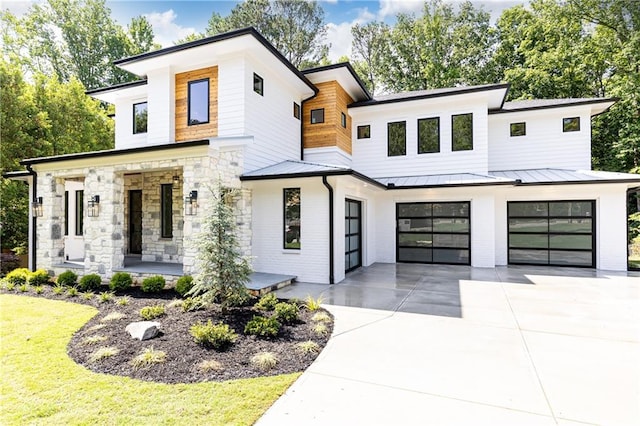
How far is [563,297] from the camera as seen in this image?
7297 mm

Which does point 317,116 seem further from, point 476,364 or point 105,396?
point 105,396

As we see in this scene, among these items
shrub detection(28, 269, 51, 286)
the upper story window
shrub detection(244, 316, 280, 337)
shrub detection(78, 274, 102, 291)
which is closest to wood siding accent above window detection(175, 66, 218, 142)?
the upper story window

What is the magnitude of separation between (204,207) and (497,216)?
10475mm

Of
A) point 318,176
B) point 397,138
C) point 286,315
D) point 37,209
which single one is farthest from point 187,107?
point 397,138

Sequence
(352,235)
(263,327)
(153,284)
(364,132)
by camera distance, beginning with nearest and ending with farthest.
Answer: (263,327)
(153,284)
(352,235)
(364,132)

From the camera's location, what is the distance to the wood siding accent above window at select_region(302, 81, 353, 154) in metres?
11.9

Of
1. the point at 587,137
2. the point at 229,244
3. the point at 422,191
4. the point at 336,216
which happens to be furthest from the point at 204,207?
the point at 587,137

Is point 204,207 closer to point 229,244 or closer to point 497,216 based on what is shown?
point 229,244

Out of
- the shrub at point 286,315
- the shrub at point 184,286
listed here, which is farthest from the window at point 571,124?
the shrub at point 184,286

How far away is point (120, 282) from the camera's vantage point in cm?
791

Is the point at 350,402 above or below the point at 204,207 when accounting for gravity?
below

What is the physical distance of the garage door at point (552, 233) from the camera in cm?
1142

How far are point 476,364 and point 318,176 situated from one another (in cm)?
561

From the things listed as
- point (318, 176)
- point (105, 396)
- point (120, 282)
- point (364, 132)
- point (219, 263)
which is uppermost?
point (364, 132)
